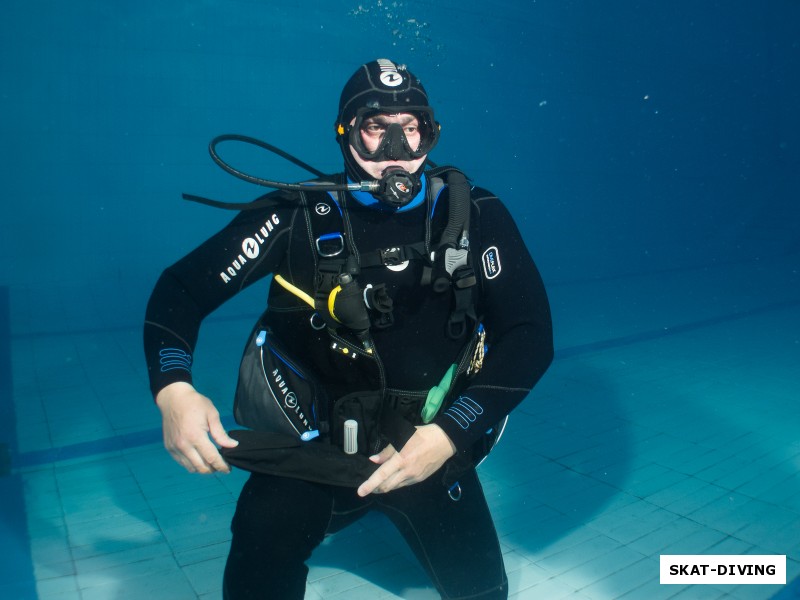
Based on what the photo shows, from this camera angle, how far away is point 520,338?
196 centimetres

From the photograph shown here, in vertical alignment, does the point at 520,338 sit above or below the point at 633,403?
above

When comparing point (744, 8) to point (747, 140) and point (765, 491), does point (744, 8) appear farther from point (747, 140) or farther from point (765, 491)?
point (765, 491)

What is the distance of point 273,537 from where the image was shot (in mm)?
1678

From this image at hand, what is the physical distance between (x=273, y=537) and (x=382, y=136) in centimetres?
127

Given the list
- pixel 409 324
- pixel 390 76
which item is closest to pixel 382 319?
pixel 409 324

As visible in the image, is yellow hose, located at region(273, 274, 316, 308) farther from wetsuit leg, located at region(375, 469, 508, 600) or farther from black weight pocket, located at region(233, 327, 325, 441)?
wetsuit leg, located at region(375, 469, 508, 600)

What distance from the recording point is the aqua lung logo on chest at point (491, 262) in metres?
2.04

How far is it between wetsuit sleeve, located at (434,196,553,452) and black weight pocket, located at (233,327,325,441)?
1.70 ft

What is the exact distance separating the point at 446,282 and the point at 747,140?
16529 mm

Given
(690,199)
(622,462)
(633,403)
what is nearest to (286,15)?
(633,403)

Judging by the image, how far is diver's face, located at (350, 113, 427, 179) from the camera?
2.07 metres

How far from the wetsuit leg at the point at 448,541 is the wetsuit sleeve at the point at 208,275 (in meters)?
0.81

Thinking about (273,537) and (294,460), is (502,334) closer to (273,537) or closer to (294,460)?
(294,460)

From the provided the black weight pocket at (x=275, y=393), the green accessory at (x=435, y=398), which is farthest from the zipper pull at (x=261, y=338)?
the green accessory at (x=435, y=398)
